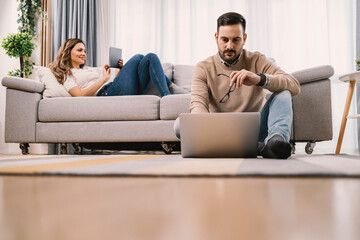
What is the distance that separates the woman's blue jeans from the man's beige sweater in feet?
2.83

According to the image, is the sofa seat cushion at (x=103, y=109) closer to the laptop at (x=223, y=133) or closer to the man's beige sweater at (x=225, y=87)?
the man's beige sweater at (x=225, y=87)

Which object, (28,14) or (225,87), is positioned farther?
(28,14)

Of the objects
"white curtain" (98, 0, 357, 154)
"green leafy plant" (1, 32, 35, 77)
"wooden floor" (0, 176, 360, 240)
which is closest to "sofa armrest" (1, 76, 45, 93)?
"green leafy plant" (1, 32, 35, 77)

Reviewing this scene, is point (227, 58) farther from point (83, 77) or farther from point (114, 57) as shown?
point (83, 77)

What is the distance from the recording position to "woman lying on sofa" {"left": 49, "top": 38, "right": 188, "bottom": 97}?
Result: 244 centimetres

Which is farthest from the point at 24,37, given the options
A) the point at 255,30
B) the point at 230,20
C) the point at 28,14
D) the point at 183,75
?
the point at 230,20

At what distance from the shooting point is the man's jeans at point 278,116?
46.8 inches

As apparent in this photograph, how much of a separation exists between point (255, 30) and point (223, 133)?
9.46 feet

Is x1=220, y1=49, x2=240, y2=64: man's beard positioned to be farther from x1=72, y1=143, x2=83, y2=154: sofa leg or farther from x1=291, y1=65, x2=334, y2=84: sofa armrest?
x1=72, y1=143, x2=83, y2=154: sofa leg

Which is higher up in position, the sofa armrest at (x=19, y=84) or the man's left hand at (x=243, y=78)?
the sofa armrest at (x=19, y=84)

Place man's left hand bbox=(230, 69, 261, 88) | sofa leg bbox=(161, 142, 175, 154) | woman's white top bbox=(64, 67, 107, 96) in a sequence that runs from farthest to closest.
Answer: woman's white top bbox=(64, 67, 107, 96) → sofa leg bbox=(161, 142, 175, 154) → man's left hand bbox=(230, 69, 261, 88)

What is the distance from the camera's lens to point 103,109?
2.37m

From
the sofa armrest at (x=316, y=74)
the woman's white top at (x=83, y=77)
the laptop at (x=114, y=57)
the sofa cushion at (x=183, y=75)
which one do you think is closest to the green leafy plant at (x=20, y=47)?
the woman's white top at (x=83, y=77)

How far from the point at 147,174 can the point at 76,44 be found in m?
2.37
